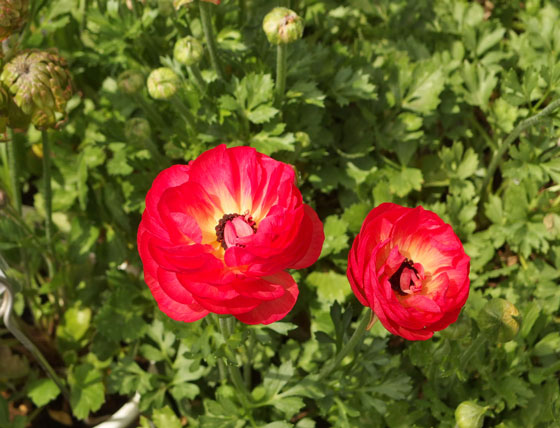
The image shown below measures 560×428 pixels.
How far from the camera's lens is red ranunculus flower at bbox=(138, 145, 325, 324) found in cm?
76

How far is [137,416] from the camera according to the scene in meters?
1.44

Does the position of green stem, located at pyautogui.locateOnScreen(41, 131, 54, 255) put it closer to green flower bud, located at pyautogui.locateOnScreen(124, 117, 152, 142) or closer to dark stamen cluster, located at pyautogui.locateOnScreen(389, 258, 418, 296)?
green flower bud, located at pyautogui.locateOnScreen(124, 117, 152, 142)

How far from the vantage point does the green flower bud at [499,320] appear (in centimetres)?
98

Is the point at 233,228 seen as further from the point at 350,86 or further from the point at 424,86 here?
the point at 424,86

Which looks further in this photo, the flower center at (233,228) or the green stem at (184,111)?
the green stem at (184,111)

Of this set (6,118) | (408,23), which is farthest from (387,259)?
(408,23)

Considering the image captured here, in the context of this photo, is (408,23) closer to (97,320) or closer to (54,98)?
(54,98)

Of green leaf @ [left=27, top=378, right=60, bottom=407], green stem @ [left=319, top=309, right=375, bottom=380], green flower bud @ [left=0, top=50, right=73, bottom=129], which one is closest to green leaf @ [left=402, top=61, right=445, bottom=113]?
green stem @ [left=319, top=309, right=375, bottom=380]

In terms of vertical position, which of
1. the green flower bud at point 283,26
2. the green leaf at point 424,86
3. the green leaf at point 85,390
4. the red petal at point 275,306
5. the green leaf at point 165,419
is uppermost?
the green flower bud at point 283,26

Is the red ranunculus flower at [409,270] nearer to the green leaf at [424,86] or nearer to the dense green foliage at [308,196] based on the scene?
the dense green foliage at [308,196]

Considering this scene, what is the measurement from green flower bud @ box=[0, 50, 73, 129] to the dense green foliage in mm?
269

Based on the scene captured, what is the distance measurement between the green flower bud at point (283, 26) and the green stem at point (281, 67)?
0.05 meters

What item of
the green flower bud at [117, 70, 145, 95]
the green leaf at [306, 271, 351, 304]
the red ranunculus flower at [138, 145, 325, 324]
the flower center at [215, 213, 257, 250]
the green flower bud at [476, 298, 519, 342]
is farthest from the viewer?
the green leaf at [306, 271, 351, 304]

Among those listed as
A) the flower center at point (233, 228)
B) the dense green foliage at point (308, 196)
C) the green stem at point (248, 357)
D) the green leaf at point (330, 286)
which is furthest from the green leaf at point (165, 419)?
the flower center at point (233, 228)
